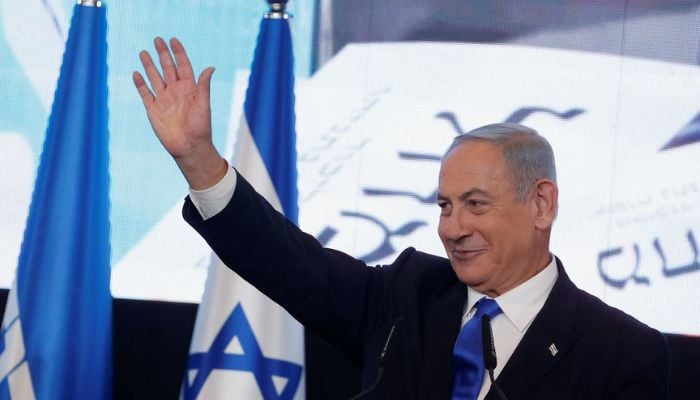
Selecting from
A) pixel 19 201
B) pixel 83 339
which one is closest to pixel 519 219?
pixel 83 339

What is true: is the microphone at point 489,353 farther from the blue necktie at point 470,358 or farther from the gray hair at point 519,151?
the gray hair at point 519,151

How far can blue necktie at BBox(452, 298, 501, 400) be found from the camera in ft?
7.02

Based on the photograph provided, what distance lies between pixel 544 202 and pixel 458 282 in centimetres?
28

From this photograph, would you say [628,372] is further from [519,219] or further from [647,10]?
[647,10]

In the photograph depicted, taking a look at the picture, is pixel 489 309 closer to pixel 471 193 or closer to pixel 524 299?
pixel 524 299

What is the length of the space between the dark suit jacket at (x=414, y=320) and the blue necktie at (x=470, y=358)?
0.02 meters

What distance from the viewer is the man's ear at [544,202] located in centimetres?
228

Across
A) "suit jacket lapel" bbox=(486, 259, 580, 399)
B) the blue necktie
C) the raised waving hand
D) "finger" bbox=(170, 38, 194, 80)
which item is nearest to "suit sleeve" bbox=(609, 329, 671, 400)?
"suit jacket lapel" bbox=(486, 259, 580, 399)

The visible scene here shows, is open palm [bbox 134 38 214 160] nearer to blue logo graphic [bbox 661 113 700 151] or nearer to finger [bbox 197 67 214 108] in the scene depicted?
finger [bbox 197 67 214 108]

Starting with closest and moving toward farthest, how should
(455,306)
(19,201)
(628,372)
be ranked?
(628,372)
(455,306)
(19,201)

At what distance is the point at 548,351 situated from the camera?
215 cm

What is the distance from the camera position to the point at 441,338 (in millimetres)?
2250

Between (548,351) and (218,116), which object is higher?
(218,116)

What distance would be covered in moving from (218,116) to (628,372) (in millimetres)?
2027
